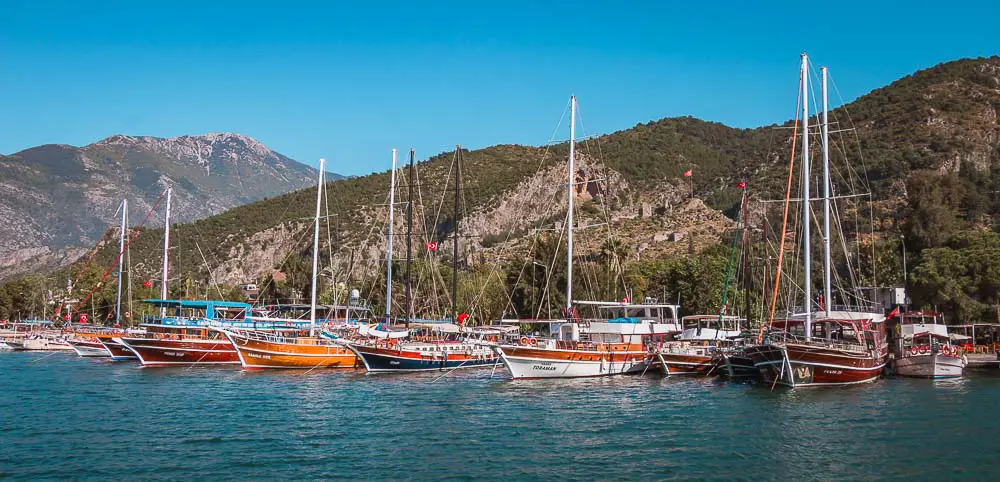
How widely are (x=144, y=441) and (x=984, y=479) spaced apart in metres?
29.9

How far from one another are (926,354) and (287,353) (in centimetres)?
4372

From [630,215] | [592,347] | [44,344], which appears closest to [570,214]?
[592,347]

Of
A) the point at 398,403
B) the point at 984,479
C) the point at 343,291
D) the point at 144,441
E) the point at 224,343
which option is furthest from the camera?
the point at 343,291

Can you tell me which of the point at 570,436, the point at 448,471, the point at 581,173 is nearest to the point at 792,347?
the point at 570,436

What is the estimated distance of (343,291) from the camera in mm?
112812

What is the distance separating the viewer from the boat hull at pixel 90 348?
289ft

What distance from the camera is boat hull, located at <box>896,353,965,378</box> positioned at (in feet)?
179

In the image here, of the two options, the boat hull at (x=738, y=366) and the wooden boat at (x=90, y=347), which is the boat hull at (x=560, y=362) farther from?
the wooden boat at (x=90, y=347)

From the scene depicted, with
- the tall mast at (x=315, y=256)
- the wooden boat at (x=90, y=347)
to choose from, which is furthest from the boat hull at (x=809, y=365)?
the wooden boat at (x=90, y=347)

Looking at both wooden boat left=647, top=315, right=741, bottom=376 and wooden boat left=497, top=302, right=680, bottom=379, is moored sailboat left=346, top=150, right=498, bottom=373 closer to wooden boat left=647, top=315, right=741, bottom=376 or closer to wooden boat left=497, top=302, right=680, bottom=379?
wooden boat left=497, top=302, right=680, bottom=379

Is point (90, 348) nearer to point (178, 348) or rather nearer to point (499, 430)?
point (178, 348)

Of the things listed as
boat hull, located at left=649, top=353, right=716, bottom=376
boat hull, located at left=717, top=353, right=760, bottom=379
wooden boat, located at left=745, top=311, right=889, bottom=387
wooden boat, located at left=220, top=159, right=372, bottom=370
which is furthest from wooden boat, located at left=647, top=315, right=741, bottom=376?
wooden boat, located at left=220, top=159, right=372, bottom=370

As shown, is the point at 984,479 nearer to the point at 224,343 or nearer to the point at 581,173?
the point at 224,343

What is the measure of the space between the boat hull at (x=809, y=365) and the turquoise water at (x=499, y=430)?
105 centimetres
